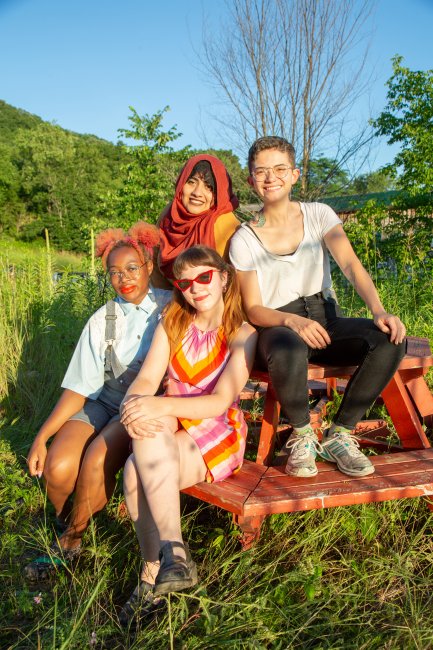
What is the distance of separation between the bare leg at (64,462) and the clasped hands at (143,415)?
531mm

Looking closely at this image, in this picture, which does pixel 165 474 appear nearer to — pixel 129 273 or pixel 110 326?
pixel 110 326

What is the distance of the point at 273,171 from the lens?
113 inches

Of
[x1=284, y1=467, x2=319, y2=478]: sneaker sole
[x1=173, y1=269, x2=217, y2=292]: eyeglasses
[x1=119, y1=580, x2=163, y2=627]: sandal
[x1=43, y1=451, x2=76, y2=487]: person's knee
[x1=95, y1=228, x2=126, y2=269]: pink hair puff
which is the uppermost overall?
[x1=95, y1=228, x2=126, y2=269]: pink hair puff

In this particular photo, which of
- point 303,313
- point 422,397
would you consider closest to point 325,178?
point 422,397

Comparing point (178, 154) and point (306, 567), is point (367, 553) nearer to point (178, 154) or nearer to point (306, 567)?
point (306, 567)

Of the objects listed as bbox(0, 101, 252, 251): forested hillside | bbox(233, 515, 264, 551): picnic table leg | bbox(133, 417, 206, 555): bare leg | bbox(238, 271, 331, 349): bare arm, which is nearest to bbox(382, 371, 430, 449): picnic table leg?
bbox(238, 271, 331, 349): bare arm

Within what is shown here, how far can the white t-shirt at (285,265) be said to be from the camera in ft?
9.39

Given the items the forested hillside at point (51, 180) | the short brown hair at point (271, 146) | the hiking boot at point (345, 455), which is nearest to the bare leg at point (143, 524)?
the hiking boot at point (345, 455)

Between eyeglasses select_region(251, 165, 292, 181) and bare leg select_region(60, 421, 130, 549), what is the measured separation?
1512 mm

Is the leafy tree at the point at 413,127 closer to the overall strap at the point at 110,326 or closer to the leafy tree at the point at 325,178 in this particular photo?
the leafy tree at the point at 325,178

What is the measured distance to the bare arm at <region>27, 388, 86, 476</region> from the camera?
2693 mm

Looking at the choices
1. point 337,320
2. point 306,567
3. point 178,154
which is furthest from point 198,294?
point 178,154

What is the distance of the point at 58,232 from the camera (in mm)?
39906

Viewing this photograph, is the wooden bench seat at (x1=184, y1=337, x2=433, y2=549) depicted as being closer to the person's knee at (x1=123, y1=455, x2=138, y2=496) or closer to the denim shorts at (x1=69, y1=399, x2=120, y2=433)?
the person's knee at (x1=123, y1=455, x2=138, y2=496)
